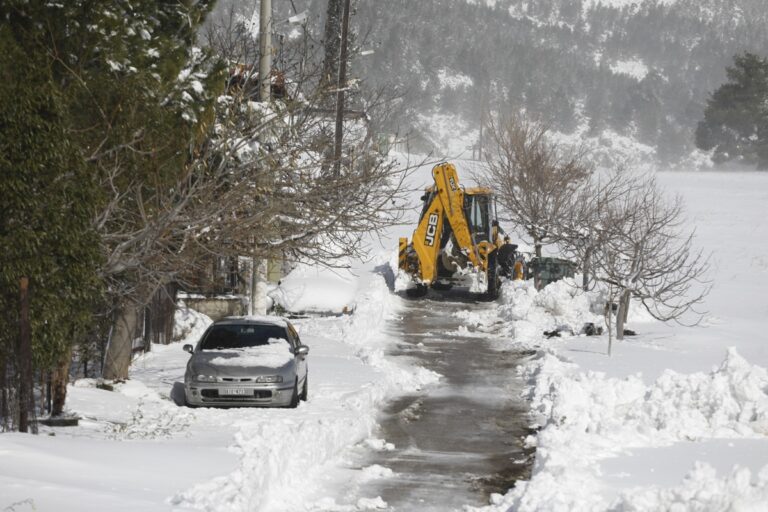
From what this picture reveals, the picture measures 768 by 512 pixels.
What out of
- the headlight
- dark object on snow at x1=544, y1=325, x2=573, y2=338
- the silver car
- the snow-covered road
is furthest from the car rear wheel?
dark object on snow at x1=544, y1=325, x2=573, y2=338

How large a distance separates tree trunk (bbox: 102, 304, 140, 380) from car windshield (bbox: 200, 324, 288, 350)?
129 centimetres

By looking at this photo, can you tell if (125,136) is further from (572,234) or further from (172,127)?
(572,234)

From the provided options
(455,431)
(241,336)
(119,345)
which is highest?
(241,336)

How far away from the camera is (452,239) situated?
32531 millimetres

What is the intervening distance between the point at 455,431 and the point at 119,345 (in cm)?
564

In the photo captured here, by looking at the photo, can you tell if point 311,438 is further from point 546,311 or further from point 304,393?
point 546,311

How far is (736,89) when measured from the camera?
111312 millimetres

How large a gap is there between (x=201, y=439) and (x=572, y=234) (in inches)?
806

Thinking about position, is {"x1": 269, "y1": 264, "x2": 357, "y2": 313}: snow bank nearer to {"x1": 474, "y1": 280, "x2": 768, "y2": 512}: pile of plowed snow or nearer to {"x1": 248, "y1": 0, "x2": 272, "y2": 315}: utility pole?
{"x1": 248, "y1": 0, "x2": 272, "y2": 315}: utility pole

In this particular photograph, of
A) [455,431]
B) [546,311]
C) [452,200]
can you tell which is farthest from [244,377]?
[452,200]

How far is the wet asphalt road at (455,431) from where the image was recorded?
453 inches

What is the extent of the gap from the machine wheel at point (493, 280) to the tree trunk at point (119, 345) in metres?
17.4

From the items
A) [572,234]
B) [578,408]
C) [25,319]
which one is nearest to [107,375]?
[25,319]

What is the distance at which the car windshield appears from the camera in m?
16.4
